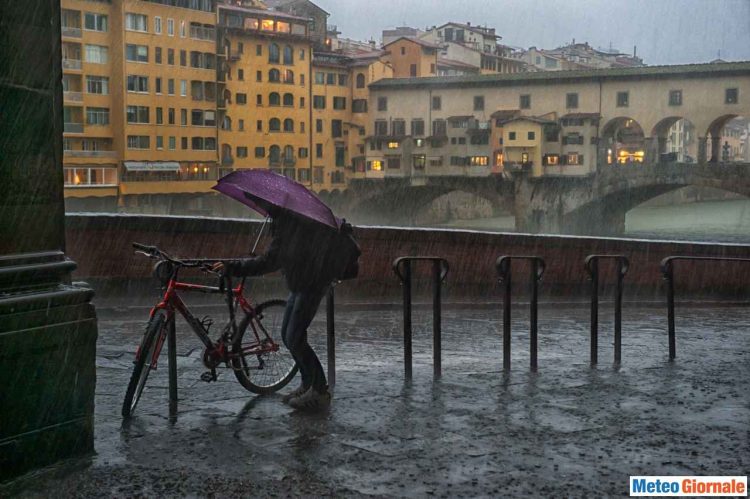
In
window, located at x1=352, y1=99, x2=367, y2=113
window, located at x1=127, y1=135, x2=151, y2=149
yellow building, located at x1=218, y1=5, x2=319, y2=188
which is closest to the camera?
window, located at x1=127, y1=135, x2=151, y2=149

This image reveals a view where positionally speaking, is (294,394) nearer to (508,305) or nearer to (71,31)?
(508,305)

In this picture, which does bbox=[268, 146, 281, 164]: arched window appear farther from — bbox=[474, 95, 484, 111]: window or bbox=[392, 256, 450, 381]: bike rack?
bbox=[392, 256, 450, 381]: bike rack

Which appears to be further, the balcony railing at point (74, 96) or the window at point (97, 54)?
the window at point (97, 54)

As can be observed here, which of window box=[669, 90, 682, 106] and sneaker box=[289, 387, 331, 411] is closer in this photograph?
sneaker box=[289, 387, 331, 411]

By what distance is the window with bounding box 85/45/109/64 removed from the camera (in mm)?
57781

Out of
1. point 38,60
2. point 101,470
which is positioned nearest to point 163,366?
point 101,470

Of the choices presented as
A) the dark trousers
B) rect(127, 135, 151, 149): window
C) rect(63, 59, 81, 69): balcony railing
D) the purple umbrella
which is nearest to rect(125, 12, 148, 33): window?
rect(63, 59, 81, 69): balcony railing

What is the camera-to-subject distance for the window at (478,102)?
6662cm

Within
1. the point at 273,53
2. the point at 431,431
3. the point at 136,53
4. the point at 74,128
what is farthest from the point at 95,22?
the point at 431,431

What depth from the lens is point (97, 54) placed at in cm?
5825

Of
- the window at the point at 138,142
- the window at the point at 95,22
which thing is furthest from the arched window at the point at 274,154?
the window at the point at 95,22

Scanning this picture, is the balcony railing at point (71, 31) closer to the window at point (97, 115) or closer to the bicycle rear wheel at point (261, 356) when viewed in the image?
the window at point (97, 115)

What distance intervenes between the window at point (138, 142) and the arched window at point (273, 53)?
11.7 metres

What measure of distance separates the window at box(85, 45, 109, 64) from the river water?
2247 centimetres
